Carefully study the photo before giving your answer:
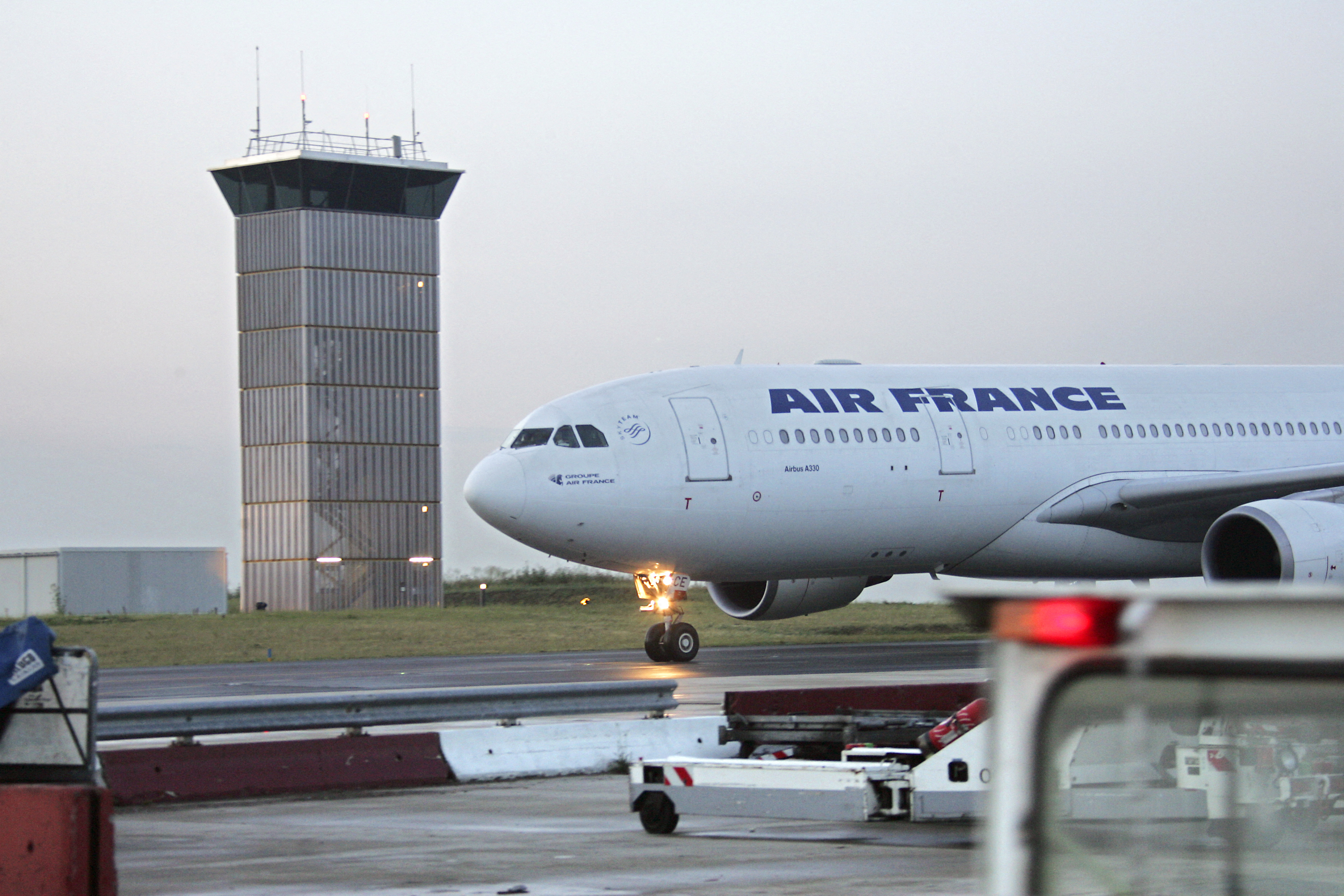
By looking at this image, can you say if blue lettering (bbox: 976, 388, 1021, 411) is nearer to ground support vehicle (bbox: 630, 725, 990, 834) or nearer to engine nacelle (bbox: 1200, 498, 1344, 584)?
engine nacelle (bbox: 1200, 498, 1344, 584)

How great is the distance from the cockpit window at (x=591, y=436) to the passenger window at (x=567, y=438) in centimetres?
6

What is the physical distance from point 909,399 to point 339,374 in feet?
186

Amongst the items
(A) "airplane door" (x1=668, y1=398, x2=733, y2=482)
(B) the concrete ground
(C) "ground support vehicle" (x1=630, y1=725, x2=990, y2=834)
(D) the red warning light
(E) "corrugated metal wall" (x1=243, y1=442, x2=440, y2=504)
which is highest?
(E) "corrugated metal wall" (x1=243, y1=442, x2=440, y2=504)

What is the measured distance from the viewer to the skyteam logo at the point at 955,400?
71.2 feet

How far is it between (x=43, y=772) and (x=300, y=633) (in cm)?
2827

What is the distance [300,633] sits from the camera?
35469 mm

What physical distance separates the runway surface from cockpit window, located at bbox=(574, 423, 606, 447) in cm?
249

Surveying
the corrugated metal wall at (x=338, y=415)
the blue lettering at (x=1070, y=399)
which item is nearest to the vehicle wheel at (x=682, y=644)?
the blue lettering at (x=1070, y=399)

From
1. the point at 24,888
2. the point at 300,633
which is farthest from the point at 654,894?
the point at 300,633

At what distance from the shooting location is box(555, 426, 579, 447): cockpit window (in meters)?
20.5

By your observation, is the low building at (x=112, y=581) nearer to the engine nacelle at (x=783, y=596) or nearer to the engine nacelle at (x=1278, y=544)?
the engine nacelle at (x=783, y=596)

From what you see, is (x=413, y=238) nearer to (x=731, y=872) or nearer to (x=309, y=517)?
(x=309, y=517)

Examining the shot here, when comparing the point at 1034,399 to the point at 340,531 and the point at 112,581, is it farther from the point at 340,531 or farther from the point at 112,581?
the point at 340,531

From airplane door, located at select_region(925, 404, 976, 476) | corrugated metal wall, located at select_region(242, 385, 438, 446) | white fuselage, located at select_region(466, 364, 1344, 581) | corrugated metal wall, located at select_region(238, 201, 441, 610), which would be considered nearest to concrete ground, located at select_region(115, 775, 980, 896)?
white fuselage, located at select_region(466, 364, 1344, 581)
